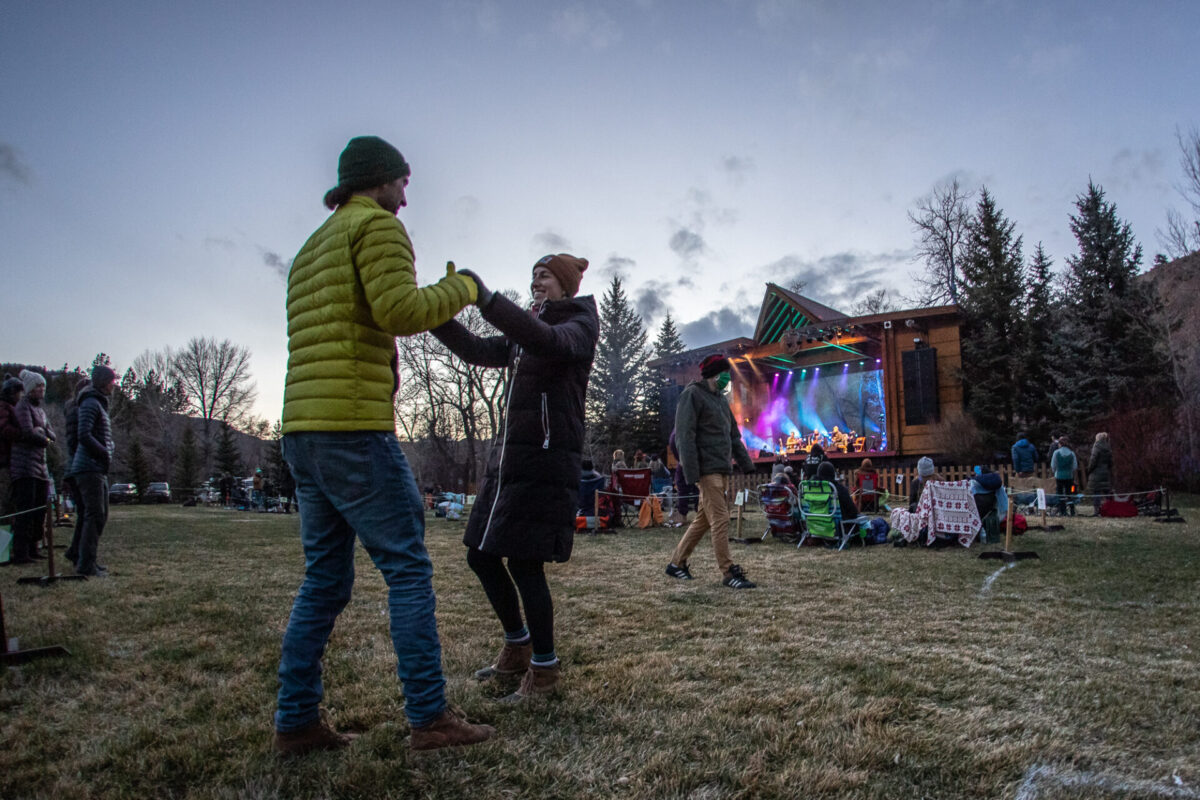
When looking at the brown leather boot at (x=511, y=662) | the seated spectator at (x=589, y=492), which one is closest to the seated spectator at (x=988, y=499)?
→ the seated spectator at (x=589, y=492)

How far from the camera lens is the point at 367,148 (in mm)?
2328

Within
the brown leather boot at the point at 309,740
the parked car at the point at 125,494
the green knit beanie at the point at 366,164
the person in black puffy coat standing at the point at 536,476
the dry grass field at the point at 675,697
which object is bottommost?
the parked car at the point at 125,494

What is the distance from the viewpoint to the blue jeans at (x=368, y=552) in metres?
2.10

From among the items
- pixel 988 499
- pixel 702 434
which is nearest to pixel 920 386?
pixel 988 499

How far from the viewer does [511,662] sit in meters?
2.93

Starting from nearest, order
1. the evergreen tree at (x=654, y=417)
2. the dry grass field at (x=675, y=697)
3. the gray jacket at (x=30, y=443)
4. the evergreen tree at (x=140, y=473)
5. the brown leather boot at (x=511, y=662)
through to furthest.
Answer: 1. the dry grass field at (x=675, y=697)
2. the brown leather boot at (x=511, y=662)
3. the gray jacket at (x=30, y=443)
4. the evergreen tree at (x=654, y=417)
5. the evergreen tree at (x=140, y=473)

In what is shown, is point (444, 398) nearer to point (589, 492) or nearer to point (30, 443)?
point (589, 492)

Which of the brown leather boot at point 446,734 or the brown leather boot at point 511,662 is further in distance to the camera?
Result: the brown leather boot at point 511,662

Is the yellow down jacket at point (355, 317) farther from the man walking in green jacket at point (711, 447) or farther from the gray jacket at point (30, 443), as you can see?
the gray jacket at point (30, 443)

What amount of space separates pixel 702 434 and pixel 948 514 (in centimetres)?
480

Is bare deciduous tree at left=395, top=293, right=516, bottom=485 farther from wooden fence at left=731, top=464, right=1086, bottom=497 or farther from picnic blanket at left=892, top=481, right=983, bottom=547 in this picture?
picnic blanket at left=892, top=481, right=983, bottom=547

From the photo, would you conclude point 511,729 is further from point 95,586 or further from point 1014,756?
point 95,586

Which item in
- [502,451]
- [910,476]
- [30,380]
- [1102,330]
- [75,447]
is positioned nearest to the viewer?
[502,451]

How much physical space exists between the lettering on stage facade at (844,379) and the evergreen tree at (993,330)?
75 cm
